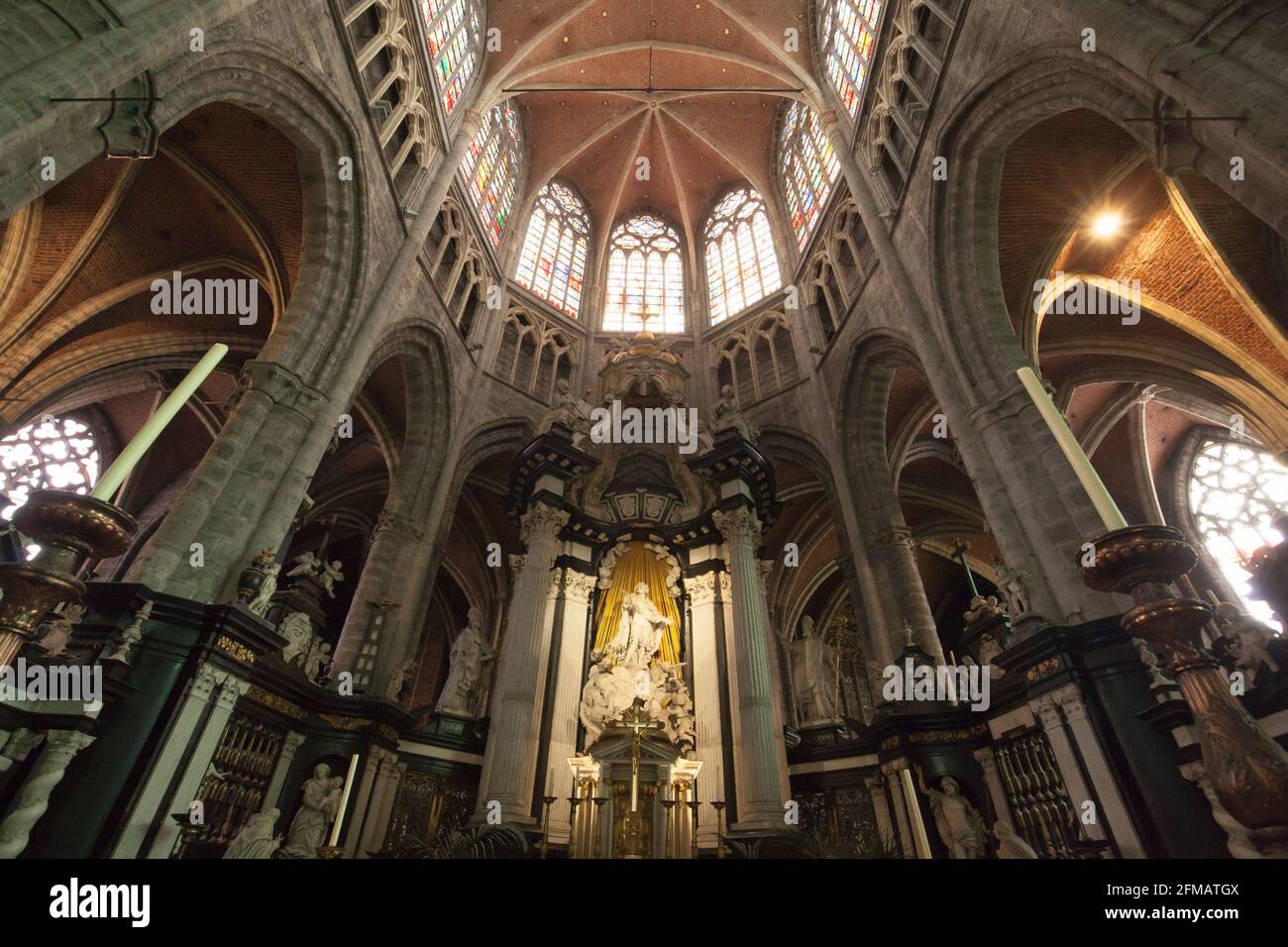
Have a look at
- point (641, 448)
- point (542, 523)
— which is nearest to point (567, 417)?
point (641, 448)

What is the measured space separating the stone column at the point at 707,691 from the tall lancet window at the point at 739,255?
12367mm

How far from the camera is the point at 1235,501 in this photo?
17.7 meters

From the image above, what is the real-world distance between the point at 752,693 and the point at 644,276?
18.1m

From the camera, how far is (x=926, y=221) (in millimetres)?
11305

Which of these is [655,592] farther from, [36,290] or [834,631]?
[36,290]

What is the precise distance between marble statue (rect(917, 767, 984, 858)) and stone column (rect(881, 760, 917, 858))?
81cm

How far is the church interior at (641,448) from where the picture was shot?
5379 mm

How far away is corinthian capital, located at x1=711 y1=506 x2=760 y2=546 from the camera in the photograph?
11914mm

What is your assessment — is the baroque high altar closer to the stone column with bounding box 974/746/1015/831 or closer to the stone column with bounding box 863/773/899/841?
the stone column with bounding box 863/773/899/841

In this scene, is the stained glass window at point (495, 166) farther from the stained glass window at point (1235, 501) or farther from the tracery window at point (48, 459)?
the stained glass window at point (1235, 501)

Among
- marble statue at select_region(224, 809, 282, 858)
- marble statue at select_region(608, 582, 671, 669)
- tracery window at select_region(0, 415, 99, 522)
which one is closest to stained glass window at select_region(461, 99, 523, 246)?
marble statue at select_region(608, 582, 671, 669)

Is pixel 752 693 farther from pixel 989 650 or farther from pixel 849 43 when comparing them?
pixel 849 43
